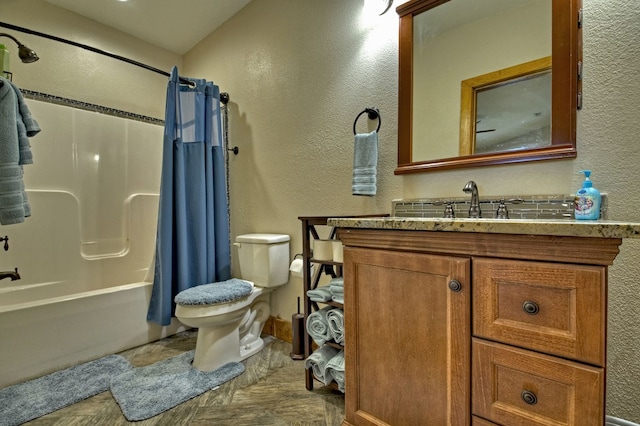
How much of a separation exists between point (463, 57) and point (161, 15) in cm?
231

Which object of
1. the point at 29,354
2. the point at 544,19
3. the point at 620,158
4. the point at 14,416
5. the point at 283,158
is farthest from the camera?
the point at 283,158

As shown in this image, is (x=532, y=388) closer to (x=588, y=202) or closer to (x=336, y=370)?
(x=588, y=202)

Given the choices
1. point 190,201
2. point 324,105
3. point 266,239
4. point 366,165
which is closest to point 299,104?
point 324,105

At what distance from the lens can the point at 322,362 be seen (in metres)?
1.38

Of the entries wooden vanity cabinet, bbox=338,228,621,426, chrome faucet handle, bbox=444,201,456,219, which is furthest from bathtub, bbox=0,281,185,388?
chrome faucet handle, bbox=444,201,456,219

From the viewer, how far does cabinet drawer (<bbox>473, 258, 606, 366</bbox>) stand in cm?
64

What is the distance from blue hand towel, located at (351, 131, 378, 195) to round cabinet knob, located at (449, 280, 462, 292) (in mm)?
746

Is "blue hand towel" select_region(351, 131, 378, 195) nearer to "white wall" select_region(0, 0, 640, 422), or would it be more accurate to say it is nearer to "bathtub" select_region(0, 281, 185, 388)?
"white wall" select_region(0, 0, 640, 422)

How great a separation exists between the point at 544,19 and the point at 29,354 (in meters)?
2.84

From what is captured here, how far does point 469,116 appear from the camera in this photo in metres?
1.31

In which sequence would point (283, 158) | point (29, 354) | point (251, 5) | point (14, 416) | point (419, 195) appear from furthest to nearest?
point (251, 5) < point (283, 158) < point (29, 354) < point (419, 195) < point (14, 416)

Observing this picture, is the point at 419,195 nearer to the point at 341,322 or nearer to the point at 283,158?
the point at 341,322

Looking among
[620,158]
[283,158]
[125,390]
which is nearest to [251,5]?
[283,158]

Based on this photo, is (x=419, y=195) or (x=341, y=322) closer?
(x=341, y=322)
